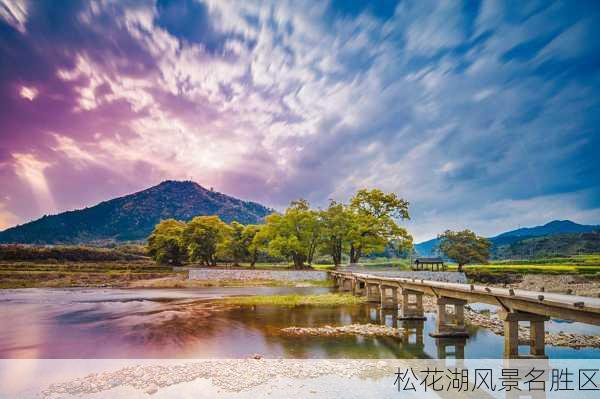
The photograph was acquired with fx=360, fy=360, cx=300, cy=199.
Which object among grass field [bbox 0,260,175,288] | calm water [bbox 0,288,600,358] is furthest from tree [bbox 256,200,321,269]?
calm water [bbox 0,288,600,358]

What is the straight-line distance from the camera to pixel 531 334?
13422 millimetres

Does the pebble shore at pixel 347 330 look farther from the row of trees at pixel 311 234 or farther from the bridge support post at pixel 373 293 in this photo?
the row of trees at pixel 311 234

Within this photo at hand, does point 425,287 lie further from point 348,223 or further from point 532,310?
point 348,223

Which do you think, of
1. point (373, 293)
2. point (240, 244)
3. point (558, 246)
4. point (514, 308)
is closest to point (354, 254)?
point (240, 244)

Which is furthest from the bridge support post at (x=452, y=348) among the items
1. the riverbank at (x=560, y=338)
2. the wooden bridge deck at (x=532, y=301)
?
the riverbank at (x=560, y=338)

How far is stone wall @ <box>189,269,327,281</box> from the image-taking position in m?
61.4

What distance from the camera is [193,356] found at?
17484 millimetres

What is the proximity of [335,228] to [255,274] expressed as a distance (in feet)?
54.7

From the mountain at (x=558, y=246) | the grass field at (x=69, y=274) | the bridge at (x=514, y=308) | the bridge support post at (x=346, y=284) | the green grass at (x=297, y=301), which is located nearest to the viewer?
the bridge at (x=514, y=308)

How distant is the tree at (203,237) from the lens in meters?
78.3

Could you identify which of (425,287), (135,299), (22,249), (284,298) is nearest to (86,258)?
(22,249)

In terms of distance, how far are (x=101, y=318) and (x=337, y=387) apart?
23.6 metres

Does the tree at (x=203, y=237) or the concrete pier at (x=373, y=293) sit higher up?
the tree at (x=203, y=237)

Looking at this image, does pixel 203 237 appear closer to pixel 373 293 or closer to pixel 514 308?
pixel 373 293
